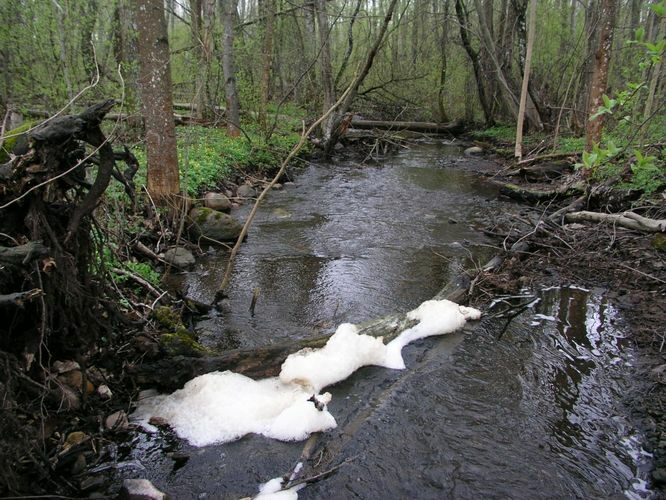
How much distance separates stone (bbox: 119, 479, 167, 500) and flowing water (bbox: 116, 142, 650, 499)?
0.12m

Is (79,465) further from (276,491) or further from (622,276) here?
(622,276)

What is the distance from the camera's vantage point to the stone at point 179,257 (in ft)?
20.6

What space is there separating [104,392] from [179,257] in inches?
128

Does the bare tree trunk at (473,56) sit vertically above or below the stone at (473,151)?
above

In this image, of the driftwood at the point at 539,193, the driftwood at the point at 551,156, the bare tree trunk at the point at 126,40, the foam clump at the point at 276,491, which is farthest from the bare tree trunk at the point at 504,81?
the foam clump at the point at 276,491

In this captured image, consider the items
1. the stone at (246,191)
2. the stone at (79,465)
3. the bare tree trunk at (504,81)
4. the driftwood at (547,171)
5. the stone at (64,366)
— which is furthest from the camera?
the bare tree trunk at (504,81)

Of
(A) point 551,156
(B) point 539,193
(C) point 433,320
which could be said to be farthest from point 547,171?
(C) point 433,320

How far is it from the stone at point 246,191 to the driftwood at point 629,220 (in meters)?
6.50

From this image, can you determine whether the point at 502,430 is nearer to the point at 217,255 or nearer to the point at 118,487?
the point at 118,487

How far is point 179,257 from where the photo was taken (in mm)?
6414

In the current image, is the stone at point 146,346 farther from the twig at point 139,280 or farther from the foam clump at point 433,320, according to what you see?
the foam clump at point 433,320

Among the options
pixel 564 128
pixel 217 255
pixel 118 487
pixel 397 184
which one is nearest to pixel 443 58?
pixel 564 128

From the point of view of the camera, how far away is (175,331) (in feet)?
13.6

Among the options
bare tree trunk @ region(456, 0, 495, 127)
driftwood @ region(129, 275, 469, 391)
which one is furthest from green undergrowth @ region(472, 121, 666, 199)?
bare tree trunk @ region(456, 0, 495, 127)
